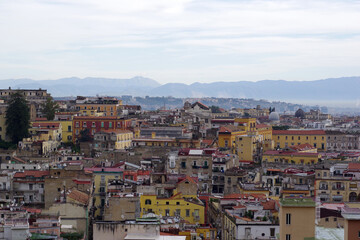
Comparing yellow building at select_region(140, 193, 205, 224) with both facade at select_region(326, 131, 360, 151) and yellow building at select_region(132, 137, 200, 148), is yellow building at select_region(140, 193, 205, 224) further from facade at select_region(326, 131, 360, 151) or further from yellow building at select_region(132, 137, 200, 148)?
facade at select_region(326, 131, 360, 151)

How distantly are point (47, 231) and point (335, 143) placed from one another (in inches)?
2498

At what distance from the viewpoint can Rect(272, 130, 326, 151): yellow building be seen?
310 ft

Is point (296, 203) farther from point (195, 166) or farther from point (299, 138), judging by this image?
point (299, 138)

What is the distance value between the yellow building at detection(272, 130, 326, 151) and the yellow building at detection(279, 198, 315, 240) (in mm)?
66704

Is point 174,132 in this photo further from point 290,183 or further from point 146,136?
point 290,183

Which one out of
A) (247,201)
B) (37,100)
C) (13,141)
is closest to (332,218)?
(247,201)

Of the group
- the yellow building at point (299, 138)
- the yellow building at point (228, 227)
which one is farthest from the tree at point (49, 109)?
the yellow building at point (228, 227)

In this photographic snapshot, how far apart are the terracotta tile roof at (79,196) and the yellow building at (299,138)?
48118mm

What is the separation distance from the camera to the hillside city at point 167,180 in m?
36.3

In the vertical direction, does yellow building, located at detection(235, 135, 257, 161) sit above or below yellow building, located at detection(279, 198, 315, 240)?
below

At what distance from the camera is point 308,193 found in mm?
54094

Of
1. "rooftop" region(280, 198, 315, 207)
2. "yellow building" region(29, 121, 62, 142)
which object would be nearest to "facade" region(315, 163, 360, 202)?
"rooftop" region(280, 198, 315, 207)

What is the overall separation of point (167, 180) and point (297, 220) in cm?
2830

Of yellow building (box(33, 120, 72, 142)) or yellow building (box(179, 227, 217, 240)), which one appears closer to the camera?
yellow building (box(179, 227, 217, 240))
